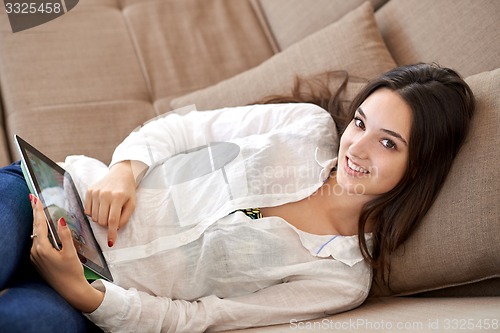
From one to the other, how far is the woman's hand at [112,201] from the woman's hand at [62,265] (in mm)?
138

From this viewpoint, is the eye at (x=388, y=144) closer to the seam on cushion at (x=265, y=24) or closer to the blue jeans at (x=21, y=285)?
the blue jeans at (x=21, y=285)

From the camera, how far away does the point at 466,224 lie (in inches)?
43.9

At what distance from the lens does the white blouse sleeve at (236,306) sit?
1.03 meters

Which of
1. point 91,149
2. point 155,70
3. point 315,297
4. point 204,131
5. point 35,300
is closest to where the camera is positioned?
point 35,300

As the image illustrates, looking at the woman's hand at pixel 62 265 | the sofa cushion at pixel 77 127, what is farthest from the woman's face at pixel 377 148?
the sofa cushion at pixel 77 127

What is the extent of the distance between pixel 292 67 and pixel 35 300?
3.16ft

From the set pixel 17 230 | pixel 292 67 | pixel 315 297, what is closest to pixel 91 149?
pixel 17 230

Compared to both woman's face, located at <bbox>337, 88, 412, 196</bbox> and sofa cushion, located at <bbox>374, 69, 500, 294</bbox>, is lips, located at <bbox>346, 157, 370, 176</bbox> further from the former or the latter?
sofa cushion, located at <bbox>374, 69, 500, 294</bbox>

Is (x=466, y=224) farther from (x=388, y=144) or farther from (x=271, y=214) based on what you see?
(x=271, y=214)

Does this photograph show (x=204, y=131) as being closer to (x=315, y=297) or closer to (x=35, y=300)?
(x=315, y=297)

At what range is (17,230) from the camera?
1.01 metres

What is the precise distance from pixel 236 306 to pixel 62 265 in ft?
1.14

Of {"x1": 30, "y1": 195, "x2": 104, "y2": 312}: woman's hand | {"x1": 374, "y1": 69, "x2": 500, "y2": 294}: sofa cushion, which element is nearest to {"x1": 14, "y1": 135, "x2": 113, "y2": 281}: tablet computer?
{"x1": 30, "y1": 195, "x2": 104, "y2": 312}: woman's hand

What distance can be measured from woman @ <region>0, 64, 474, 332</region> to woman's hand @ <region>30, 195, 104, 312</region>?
0.05 metres
